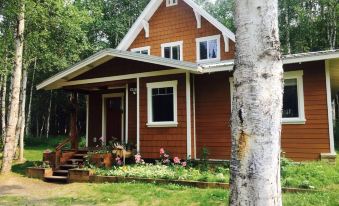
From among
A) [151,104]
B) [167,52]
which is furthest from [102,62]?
[167,52]

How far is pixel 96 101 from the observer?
601 inches

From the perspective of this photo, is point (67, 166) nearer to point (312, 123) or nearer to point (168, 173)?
point (168, 173)

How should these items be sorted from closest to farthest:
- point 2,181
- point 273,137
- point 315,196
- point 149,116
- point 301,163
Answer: point 273,137
point 315,196
point 301,163
point 2,181
point 149,116

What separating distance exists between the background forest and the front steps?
5.55m

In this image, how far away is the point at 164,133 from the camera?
11578 millimetres

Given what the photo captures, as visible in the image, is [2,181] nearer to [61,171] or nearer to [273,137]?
[61,171]

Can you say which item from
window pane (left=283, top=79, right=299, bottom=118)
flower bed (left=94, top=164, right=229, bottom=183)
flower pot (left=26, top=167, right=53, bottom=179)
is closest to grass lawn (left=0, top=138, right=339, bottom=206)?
flower bed (left=94, top=164, right=229, bottom=183)

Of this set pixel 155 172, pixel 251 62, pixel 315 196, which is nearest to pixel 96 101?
pixel 155 172

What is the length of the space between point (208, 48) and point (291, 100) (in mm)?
6895

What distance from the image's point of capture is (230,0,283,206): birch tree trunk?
1709mm

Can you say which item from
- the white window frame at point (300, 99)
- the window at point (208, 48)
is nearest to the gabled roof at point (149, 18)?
the window at point (208, 48)

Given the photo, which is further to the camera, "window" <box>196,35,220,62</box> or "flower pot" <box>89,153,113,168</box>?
"window" <box>196,35,220,62</box>

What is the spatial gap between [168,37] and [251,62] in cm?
1614

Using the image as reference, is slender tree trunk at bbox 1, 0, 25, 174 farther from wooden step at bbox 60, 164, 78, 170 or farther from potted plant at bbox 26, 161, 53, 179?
wooden step at bbox 60, 164, 78, 170
